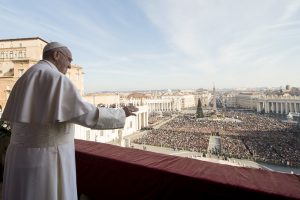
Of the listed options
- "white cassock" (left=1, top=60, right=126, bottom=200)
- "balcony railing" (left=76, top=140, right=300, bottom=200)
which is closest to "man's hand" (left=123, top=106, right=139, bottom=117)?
"white cassock" (left=1, top=60, right=126, bottom=200)

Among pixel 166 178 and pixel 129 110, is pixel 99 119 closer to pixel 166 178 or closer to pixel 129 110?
pixel 129 110

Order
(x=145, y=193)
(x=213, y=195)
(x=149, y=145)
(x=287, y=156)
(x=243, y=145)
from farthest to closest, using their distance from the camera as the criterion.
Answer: (x=149, y=145)
(x=243, y=145)
(x=287, y=156)
(x=145, y=193)
(x=213, y=195)

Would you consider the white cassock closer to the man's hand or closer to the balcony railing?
the man's hand

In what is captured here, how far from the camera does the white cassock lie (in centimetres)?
152

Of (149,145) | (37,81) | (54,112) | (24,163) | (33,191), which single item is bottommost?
(149,145)

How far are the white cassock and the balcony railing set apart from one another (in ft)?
1.74

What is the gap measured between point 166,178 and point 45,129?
32.6 inches

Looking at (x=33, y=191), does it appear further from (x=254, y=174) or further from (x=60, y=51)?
(x=254, y=174)

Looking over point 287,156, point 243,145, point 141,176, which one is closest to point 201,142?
point 243,145

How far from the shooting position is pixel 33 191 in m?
1.54

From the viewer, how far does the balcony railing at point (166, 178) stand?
1.58 m

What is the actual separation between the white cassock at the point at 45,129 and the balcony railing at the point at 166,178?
53cm

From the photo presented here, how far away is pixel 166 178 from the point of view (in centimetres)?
188

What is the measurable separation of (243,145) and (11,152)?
25.2 metres
